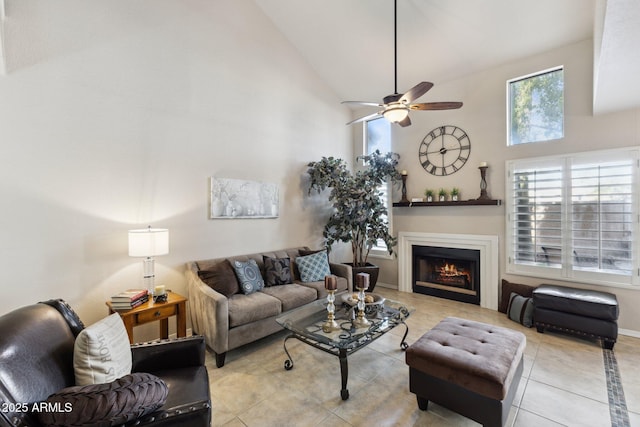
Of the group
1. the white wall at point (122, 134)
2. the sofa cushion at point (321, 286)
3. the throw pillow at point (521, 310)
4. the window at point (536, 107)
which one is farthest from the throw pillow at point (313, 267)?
the window at point (536, 107)

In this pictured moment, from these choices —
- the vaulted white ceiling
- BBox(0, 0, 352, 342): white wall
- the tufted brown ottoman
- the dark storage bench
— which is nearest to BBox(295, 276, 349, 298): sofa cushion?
BBox(0, 0, 352, 342): white wall

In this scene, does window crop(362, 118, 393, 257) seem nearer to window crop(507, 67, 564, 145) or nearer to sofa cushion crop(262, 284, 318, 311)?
window crop(507, 67, 564, 145)

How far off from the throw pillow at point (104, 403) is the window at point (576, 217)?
14.5 ft

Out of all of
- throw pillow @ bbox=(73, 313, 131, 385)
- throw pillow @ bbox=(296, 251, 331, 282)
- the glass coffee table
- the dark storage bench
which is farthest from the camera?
throw pillow @ bbox=(296, 251, 331, 282)

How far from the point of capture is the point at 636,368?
2562 mm

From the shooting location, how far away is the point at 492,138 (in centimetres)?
413

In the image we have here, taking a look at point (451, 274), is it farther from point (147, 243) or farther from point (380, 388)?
point (147, 243)

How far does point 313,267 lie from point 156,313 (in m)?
1.99

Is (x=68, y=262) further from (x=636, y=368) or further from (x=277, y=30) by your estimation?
(x=636, y=368)

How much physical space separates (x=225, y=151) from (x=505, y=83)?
4.04 meters

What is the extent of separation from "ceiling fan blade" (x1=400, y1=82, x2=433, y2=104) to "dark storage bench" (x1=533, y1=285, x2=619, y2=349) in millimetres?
2695

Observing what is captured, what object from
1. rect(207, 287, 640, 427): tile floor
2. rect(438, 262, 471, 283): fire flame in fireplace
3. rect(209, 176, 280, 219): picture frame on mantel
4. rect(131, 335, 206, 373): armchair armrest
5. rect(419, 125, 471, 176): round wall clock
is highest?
rect(419, 125, 471, 176): round wall clock

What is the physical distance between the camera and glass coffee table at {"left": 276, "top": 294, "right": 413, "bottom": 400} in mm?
2182

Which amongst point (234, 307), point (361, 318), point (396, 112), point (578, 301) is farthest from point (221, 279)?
point (578, 301)
